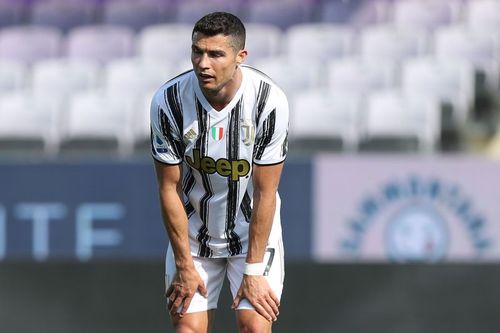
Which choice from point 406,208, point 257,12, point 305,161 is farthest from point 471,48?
point 305,161

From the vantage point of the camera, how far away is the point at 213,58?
4.83m

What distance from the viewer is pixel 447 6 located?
12102mm

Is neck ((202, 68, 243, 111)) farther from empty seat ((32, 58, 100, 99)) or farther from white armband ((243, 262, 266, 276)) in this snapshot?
empty seat ((32, 58, 100, 99))

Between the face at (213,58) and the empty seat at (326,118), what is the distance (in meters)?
4.99

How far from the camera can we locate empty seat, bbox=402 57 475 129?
1061 cm

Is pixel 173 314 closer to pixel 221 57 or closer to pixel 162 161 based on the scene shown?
pixel 162 161

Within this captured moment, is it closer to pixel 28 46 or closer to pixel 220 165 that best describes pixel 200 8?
pixel 28 46

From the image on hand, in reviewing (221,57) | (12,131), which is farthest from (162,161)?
(12,131)

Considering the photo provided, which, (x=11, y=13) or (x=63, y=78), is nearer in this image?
(x=63, y=78)

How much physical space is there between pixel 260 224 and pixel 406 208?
433 centimetres

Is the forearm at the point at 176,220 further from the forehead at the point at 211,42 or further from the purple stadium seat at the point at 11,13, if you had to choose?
the purple stadium seat at the point at 11,13

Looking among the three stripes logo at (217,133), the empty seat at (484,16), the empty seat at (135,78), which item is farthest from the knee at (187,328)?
the empty seat at (484,16)

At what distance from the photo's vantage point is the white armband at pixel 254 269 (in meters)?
5.23

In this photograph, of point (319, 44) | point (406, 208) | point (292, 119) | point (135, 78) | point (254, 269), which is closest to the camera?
point (254, 269)
